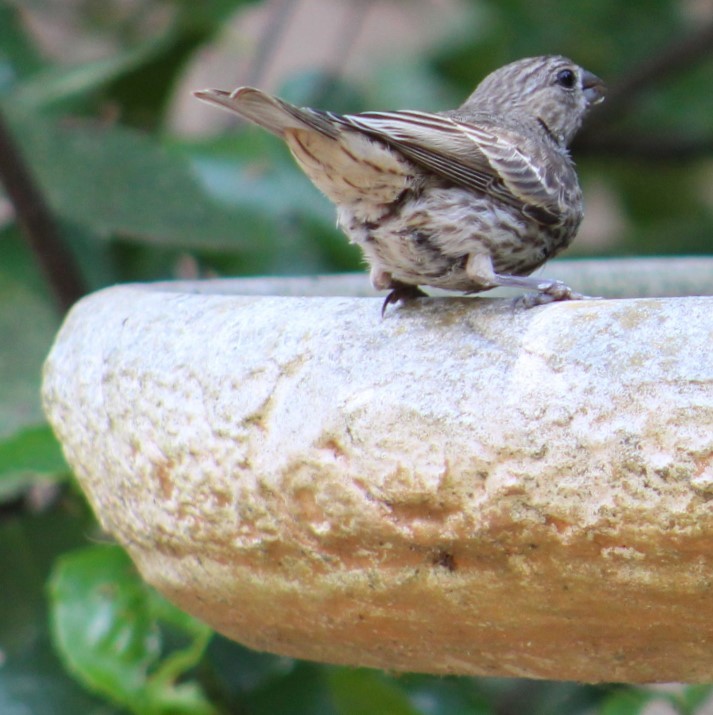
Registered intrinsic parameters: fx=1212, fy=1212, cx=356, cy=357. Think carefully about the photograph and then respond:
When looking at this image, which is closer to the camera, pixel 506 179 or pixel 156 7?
pixel 506 179

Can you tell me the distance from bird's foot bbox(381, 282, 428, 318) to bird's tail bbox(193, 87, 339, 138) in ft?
0.79

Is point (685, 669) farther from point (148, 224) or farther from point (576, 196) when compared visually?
point (148, 224)

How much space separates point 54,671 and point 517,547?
4.81 feet

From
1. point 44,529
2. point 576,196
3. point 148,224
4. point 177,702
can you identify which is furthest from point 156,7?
point 177,702

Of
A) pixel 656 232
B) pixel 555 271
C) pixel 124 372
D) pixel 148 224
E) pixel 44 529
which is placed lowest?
pixel 656 232

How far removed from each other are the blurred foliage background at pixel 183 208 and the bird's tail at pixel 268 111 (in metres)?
0.87

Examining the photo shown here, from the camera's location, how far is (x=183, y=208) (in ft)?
9.05

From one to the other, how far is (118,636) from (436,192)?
0.93 meters

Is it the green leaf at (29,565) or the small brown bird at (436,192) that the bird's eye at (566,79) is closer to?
the small brown bird at (436,192)

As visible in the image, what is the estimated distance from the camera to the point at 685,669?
1.43m

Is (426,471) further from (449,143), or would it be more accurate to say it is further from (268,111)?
(449,143)

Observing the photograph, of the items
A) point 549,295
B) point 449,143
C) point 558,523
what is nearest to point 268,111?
point 449,143

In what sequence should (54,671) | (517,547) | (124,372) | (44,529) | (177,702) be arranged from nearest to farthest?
(517,547)
(124,372)
(177,702)
(54,671)
(44,529)

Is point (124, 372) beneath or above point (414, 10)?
above
